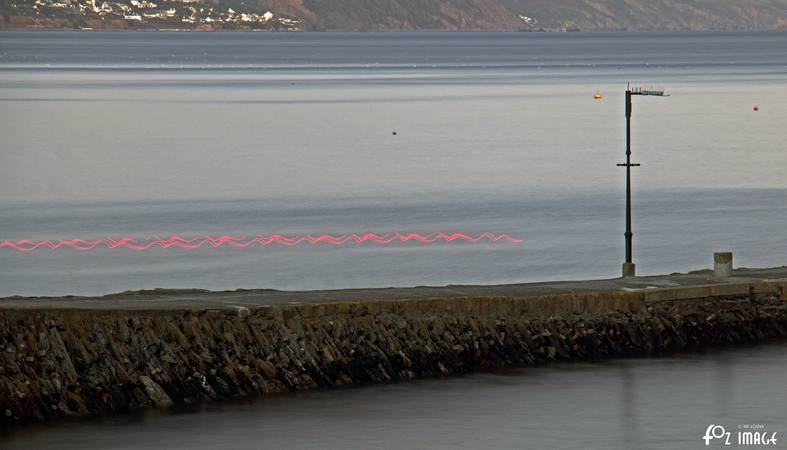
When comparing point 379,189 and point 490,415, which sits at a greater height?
point 490,415

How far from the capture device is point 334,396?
3747 cm

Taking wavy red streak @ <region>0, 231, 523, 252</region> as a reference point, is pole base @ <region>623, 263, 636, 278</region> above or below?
above

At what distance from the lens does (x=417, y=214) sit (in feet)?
281

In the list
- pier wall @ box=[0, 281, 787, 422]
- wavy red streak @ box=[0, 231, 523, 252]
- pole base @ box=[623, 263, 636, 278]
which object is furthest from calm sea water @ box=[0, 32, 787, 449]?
pole base @ box=[623, 263, 636, 278]

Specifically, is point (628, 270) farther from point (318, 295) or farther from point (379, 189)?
point (379, 189)

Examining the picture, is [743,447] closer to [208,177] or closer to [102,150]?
[208,177]

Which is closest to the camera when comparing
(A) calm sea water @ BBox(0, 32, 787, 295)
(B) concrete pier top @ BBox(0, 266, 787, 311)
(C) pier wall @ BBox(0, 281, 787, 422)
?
(C) pier wall @ BBox(0, 281, 787, 422)

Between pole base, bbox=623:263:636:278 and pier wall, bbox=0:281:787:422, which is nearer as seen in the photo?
pier wall, bbox=0:281:787:422

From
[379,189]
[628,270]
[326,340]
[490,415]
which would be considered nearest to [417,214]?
[379,189]

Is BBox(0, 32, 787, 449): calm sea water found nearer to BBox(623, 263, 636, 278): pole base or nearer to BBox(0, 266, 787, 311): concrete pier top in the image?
BBox(0, 266, 787, 311): concrete pier top

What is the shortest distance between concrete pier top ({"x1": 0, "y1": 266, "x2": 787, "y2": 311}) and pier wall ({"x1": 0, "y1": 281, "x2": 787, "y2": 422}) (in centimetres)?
76

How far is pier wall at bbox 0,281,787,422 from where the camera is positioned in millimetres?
35094

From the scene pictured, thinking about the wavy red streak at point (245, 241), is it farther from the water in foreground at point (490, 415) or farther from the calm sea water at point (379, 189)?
the water in foreground at point (490, 415)

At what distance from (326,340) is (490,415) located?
4.37 m
